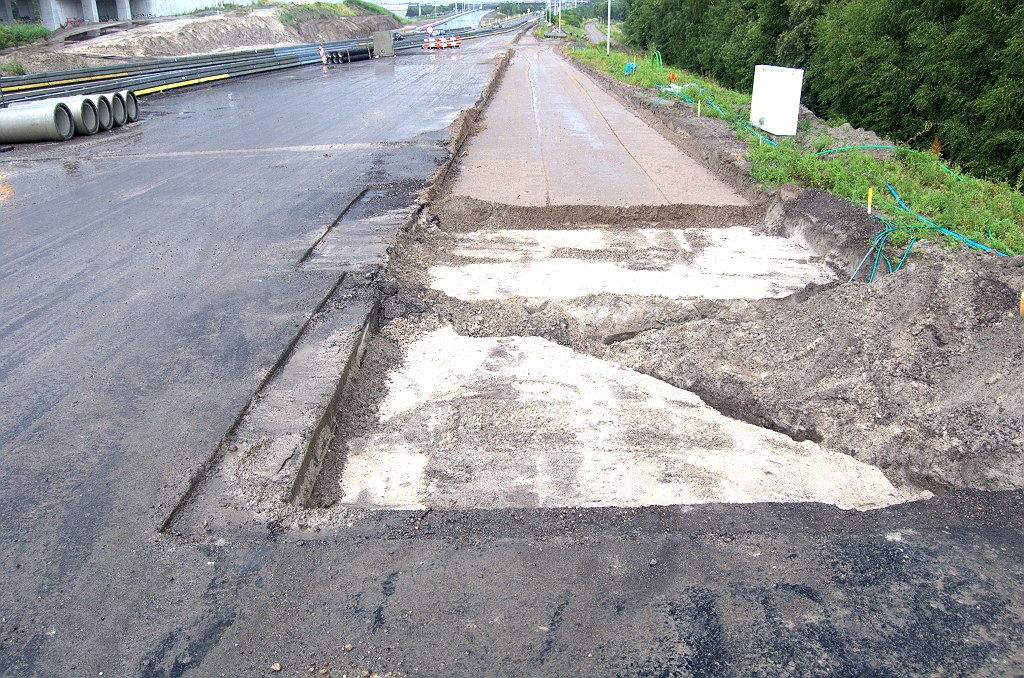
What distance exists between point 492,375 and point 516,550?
231 cm

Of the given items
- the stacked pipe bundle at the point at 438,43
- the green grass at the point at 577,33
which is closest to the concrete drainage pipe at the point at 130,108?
the stacked pipe bundle at the point at 438,43

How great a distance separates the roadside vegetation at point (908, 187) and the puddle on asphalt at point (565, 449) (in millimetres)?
3587

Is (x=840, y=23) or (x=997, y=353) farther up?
(x=840, y=23)

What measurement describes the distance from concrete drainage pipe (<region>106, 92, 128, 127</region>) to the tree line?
1669 centimetres

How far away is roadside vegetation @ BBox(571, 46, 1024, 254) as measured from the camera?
6.96 m

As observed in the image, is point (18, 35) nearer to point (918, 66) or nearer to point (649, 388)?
point (918, 66)

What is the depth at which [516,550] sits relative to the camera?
11.0 ft

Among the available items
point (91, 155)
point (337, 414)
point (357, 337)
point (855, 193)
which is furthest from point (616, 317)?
point (91, 155)

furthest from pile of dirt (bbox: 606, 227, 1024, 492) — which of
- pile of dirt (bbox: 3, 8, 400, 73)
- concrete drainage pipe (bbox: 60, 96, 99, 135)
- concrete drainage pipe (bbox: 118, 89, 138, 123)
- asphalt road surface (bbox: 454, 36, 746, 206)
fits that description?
pile of dirt (bbox: 3, 8, 400, 73)

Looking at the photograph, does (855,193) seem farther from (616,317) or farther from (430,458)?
(430,458)

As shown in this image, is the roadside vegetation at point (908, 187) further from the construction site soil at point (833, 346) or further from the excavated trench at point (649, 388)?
the excavated trench at point (649, 388)

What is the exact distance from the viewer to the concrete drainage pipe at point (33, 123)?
539 inches

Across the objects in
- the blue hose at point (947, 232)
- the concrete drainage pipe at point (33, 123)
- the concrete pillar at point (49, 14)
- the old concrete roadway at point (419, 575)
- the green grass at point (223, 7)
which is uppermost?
the green grass at point (223, 7)

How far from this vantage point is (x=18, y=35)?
33875 millimetres
